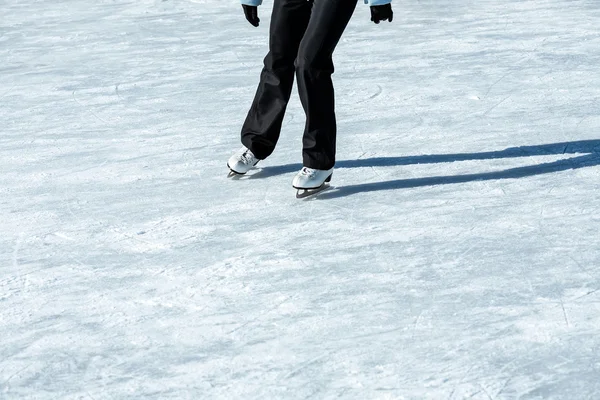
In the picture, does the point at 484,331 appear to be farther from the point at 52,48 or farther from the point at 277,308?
the point at 52,48

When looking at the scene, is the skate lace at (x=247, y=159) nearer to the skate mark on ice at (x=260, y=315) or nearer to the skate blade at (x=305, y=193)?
the skate blade at (x=305, y=193)

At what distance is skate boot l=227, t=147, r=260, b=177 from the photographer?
173 inches

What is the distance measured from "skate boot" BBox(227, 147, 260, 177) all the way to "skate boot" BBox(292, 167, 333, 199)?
31 cm

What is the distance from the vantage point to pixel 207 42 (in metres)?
7.43

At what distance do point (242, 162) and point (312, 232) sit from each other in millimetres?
746

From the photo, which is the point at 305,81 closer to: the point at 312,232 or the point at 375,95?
the point at 312,232

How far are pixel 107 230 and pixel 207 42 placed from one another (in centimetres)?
375

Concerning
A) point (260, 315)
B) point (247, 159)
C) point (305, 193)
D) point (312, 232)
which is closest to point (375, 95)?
point (247, 159)

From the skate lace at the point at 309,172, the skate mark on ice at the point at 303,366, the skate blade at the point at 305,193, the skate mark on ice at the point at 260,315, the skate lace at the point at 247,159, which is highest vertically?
the skate mark on ice at the point at 303,366

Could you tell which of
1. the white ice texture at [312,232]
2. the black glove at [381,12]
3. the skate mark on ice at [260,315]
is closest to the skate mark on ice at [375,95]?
the white ice texture at [312,232]

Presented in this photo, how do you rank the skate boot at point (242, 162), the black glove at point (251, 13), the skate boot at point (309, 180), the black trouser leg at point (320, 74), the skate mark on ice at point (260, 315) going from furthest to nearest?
the skate boot at point (242, 162)
the black glove at point (251, 13)
the skate boot at point (309, 180)
the black trouser leg at point (320, 74)
the skate mark on ice at point (260, 315)

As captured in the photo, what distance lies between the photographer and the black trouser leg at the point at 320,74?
3.91 m

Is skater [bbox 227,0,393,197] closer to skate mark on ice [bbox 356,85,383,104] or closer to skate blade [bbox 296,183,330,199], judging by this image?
skate blade [bbox 296,183,330,199]

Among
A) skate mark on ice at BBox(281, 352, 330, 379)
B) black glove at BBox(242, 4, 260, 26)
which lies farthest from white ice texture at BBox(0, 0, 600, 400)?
black glove at BBox(242, 4, 260, 26)
